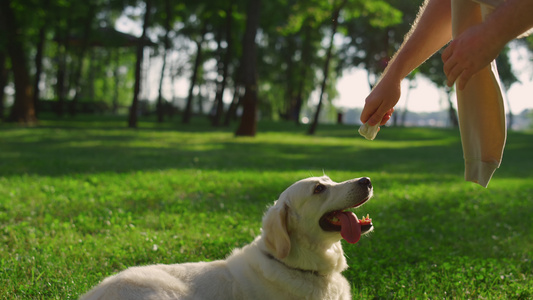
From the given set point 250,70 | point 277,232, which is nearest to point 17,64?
point 250,70

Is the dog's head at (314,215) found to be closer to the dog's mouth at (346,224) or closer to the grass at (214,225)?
the dog's mouth at (346,224)

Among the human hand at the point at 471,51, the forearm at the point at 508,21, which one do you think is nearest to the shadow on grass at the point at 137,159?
the human hand at the point at 471,51

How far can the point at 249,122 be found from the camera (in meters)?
22.9

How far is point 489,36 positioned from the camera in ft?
6.88

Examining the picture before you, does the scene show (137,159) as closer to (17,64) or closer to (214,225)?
(214,225)

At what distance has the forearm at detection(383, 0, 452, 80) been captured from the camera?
287 cm

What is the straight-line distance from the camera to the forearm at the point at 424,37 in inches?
113

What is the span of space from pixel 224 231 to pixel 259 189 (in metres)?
2.71

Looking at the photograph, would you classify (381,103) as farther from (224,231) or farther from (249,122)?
(249,122)

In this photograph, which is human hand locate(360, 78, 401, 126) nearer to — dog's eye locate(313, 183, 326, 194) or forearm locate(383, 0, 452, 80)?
forearm locate(383, 0, 452, 80)

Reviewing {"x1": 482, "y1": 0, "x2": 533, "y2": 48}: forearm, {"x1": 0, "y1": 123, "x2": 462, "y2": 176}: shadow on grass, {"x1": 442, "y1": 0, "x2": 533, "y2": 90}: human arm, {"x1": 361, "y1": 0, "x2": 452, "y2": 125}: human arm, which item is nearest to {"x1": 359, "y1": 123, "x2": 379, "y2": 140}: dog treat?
{"x1": 361, "y1": 0, "x2": 452, "y2": 125}: human arm

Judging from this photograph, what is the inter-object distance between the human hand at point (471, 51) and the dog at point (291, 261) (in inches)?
60.3

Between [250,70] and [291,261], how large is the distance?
19662 millimetres

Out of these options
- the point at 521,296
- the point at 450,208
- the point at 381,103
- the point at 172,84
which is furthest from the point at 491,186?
the point at 172,84
